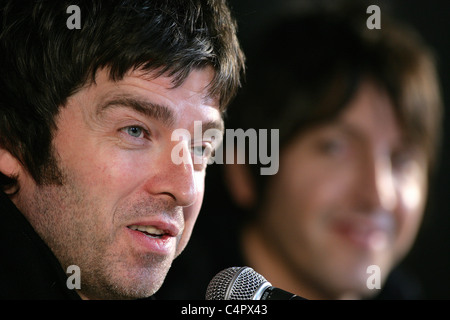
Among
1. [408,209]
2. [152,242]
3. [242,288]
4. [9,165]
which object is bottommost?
[242,288]

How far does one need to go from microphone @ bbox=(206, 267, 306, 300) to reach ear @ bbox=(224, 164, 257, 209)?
163 cm

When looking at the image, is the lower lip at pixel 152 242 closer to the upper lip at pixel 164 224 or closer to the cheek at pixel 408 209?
the upper lip at pixel 164 224

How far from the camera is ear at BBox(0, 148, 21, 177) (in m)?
1.76

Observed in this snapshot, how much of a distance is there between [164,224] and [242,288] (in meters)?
0.31

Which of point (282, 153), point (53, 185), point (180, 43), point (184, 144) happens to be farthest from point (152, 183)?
point (282, 153)

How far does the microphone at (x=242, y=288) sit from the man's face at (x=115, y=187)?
22 centimetres

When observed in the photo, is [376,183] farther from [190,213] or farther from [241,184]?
[190,213]

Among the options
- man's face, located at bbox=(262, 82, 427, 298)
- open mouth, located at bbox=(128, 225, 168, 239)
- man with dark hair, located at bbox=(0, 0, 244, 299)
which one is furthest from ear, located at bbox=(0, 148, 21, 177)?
man's face, located at bbox=(262, 82, 427, 298)

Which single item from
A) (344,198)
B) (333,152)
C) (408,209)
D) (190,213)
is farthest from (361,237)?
(190,213)

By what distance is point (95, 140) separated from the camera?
5.63 feet

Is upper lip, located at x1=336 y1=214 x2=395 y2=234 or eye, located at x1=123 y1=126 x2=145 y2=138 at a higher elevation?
eye, located at x1=123 y1=126 x2=145 y2=138

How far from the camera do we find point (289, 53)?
3.21 m

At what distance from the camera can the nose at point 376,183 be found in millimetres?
2980

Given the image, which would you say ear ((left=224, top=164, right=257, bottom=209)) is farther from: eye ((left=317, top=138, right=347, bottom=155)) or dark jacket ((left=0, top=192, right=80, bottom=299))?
dark jacket ((left=0, top=192, right=80, bottom=299))
